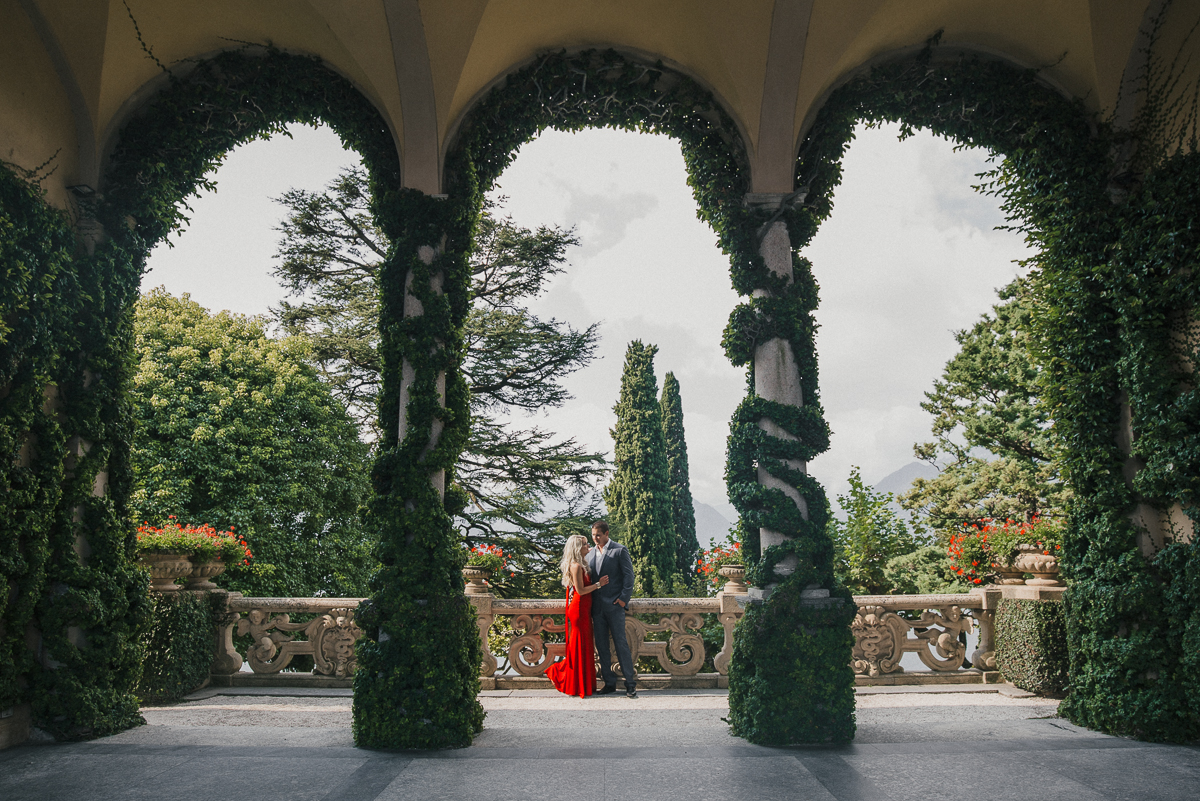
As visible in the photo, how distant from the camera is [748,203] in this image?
619 cm

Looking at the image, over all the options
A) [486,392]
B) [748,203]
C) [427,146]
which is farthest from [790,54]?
[486,392]

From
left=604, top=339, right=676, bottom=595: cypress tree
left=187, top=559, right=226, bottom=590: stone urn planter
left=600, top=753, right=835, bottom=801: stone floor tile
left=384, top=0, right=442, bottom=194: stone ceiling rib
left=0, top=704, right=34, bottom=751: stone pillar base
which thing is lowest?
left=600, top=753, right=835, bottom=801: stone floor tile

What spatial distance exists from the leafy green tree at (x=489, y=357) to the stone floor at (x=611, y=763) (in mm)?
11134

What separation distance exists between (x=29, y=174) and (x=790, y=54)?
604 centimetres

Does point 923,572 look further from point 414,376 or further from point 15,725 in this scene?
point 15,725

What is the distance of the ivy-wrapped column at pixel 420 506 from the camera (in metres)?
5.22

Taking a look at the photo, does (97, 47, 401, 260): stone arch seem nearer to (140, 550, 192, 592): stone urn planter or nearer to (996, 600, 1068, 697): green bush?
(140, 550, 192, 592): stone urn planter

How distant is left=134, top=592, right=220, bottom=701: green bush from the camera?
6891mm

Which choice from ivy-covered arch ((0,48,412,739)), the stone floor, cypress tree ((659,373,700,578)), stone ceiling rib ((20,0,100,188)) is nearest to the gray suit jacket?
the stone floor

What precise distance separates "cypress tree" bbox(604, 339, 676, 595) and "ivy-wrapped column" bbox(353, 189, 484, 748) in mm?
9784

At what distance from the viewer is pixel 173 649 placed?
6.99 meters

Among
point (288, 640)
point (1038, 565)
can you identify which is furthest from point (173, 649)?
point (1038, 565)

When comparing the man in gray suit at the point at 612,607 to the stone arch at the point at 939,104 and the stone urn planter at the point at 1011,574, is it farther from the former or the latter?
the stone urn planter at the point at 1011,574

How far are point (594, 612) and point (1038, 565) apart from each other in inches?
177
